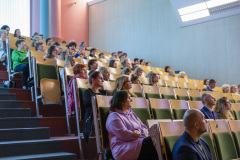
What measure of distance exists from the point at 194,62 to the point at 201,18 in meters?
0.81

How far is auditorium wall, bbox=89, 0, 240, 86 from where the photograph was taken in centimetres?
497

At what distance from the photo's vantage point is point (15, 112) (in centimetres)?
189

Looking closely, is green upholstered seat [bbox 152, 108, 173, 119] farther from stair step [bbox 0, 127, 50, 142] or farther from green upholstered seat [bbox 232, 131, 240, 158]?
stair step [bbox 0, 127, 50, 142]

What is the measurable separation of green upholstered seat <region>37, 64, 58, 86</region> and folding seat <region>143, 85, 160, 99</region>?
30.5 inches

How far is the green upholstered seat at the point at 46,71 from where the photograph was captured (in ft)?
7.68

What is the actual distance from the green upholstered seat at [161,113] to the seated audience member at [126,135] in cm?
34

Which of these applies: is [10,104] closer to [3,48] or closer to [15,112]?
[15,112]

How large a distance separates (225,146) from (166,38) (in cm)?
440

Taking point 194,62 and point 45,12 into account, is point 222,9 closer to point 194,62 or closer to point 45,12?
point 194,62

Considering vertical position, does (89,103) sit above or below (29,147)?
above

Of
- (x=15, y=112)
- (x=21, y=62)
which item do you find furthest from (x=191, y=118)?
(x=21, y=62)

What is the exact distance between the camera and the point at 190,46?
5398 mm

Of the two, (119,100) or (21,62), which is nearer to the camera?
(119,100)

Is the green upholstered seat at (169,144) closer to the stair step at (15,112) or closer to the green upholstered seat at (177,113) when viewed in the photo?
the green upholstered seat at (177,113)
